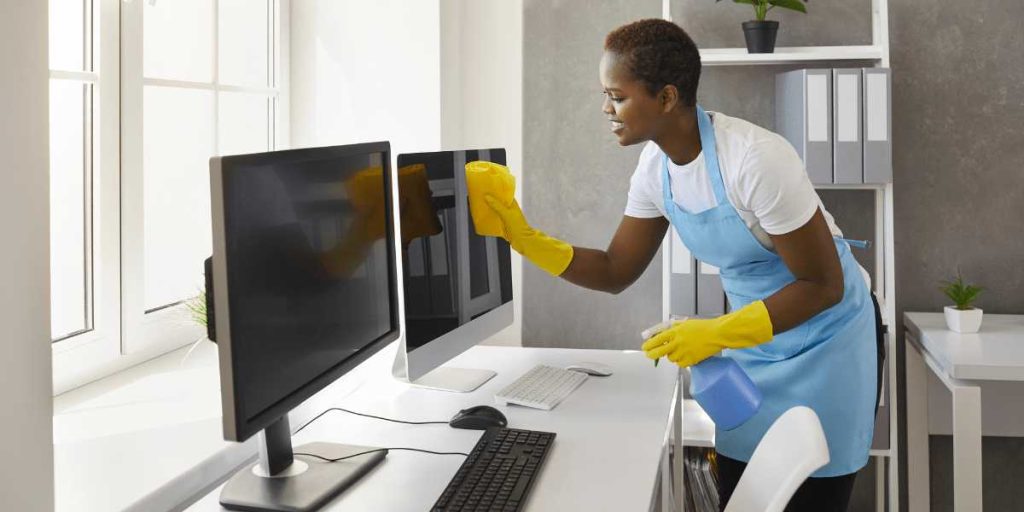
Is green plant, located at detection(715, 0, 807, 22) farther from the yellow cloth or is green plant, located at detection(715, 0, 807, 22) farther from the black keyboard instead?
the black keyboard

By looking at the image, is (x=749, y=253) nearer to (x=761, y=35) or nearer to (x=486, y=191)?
(x=486, y=191)

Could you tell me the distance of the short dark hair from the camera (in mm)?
1790

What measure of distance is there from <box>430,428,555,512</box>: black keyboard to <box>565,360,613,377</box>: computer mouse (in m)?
0.49

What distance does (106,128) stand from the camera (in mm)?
1899

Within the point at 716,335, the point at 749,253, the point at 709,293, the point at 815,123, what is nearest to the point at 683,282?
the point at 709,293

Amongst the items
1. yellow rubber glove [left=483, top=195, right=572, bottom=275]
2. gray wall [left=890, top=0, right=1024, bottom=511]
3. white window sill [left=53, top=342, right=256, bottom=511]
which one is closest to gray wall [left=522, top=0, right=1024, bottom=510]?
gray wall [left=890, top=0, right=1024, bottom=511]

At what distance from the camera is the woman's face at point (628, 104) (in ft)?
5.95

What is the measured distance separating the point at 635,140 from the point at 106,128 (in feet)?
3.46

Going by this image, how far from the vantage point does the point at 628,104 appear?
182 cm

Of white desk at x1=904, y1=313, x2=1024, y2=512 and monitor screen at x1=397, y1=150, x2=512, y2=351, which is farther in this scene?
white desk at x1=904, y1=313, x2=1024, y2=512

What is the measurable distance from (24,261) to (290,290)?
0.40 metres

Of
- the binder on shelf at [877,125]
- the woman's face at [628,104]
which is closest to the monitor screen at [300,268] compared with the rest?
the woman's face at [628,104]

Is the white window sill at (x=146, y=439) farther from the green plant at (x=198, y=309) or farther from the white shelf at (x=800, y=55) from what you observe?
the white shelf at (x=800, y=55)

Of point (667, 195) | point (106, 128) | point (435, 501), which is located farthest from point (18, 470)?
point (667, 195)
